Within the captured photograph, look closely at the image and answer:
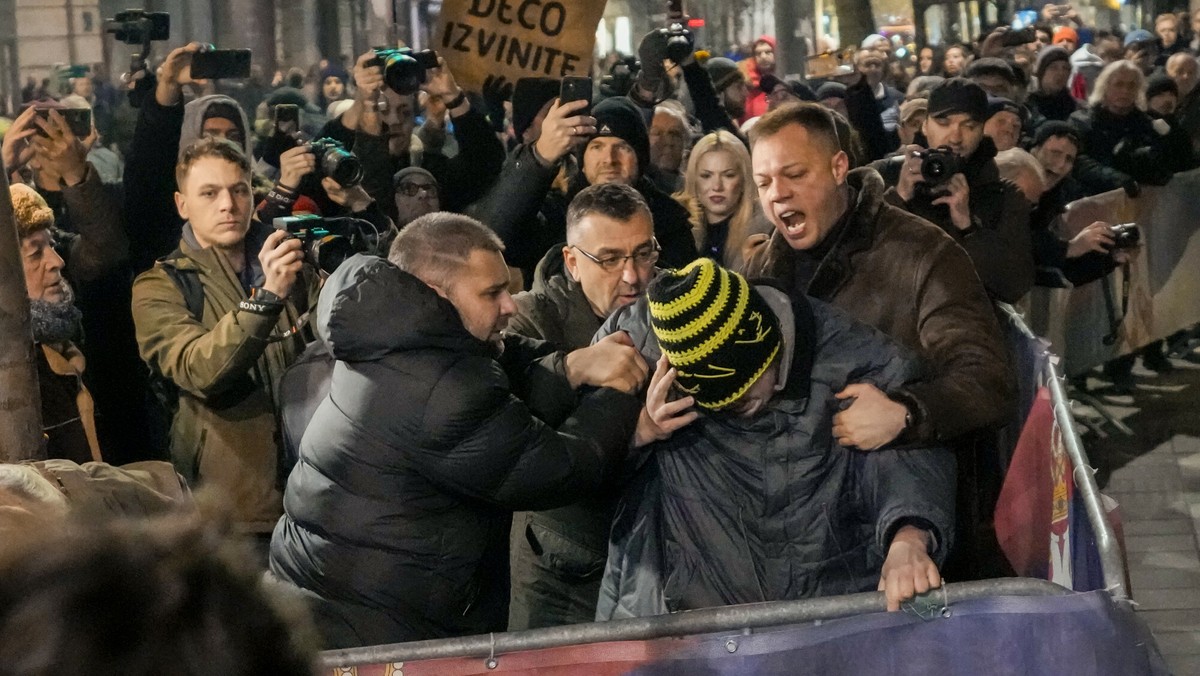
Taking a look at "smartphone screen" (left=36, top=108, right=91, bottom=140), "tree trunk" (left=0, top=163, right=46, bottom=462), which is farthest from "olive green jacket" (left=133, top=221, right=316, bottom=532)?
"smartphone screen" (left=36, top=108, right=91, bottom=140)

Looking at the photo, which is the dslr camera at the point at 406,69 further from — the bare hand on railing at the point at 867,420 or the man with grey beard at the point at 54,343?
the bare hand on railing at the point at 867,420

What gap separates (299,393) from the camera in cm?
447

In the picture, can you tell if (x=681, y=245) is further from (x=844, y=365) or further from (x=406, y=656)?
(x=406, y=656)

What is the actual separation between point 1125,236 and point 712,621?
6.80 metres

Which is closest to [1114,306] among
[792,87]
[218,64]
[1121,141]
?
[1121,141]

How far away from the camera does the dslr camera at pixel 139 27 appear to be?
6918mm

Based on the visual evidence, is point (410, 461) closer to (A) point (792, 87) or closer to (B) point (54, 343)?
(B) point (54, 343)

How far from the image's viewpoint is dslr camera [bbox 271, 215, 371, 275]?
507 cm

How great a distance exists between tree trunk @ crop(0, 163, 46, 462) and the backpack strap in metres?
0.87

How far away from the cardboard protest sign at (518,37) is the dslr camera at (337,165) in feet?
3.92

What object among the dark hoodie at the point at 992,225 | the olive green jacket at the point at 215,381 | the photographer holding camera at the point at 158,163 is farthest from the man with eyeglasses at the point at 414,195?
the dark hoodie at the point at 992,225

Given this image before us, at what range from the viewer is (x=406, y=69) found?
22.1ft

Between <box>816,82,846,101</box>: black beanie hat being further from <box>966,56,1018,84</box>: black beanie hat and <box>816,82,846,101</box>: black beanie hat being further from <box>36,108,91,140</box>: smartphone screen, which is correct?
<box>36,108,91,140</box>: smartphone screen

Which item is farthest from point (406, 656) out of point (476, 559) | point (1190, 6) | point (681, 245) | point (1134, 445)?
point (1190, 6)
